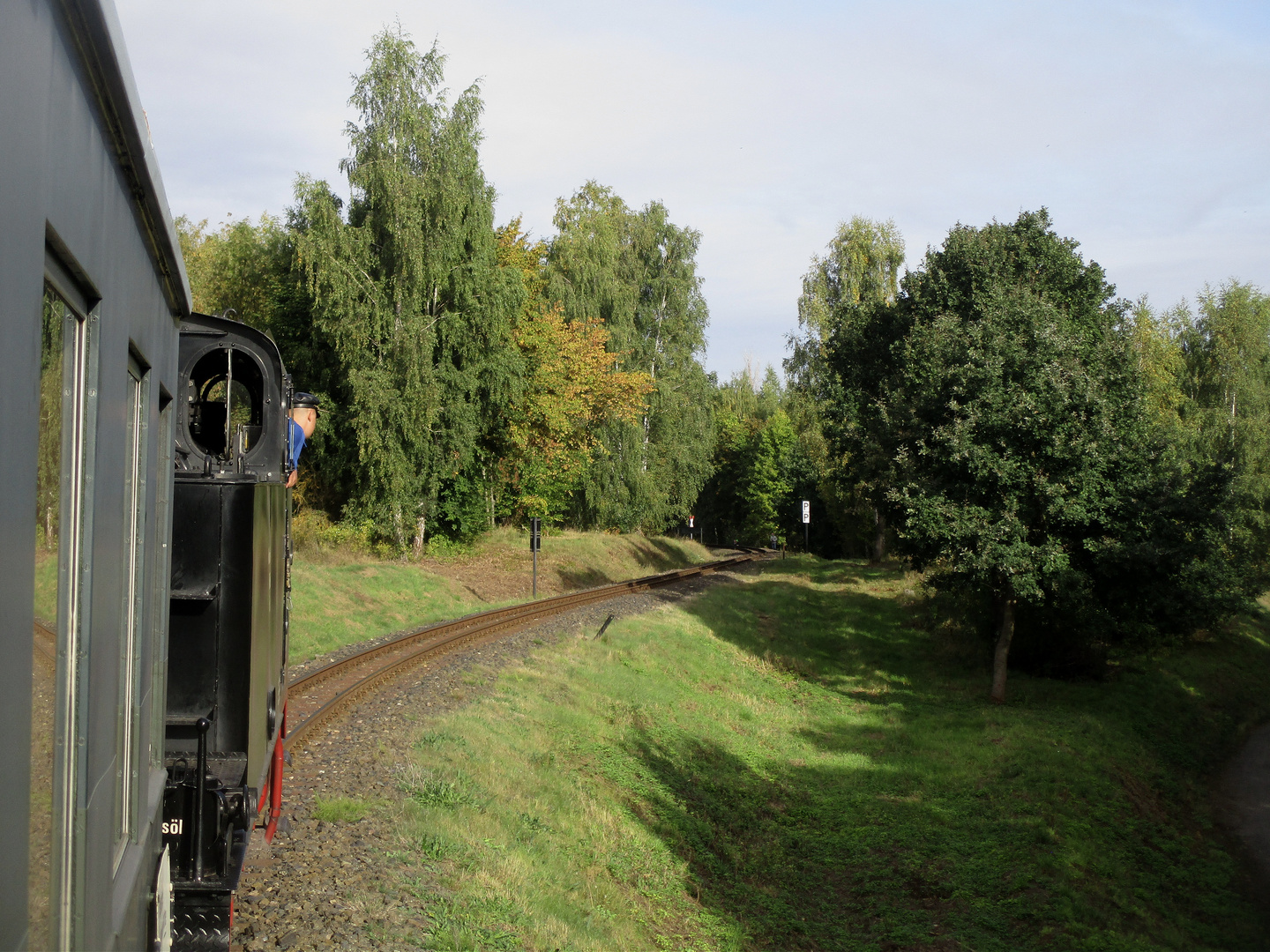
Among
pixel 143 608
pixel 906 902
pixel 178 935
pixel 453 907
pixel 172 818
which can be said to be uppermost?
pixel 143 608

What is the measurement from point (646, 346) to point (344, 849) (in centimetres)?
3723

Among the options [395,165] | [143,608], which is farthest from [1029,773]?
[395,165]

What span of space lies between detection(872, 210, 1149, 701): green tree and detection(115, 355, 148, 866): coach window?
53.4 ft

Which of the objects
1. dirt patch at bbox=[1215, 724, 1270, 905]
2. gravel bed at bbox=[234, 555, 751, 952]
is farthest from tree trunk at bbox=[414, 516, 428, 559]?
dirt patch at bbox=[1215, 724, 1270, 905]

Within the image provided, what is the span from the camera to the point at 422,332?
86.4 feet

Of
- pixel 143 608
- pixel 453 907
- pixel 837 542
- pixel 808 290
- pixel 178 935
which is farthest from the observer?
pixel 837 542

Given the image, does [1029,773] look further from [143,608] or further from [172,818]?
[143,608]

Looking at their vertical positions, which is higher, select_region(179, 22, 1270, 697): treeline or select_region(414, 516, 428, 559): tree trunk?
select_region(179, 22, 1270, 697): treeline

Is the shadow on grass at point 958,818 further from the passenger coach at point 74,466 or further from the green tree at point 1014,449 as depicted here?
the passenger coach at point 74,466

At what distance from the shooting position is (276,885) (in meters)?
6.11

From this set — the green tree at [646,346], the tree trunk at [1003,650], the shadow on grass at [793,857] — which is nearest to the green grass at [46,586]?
the shadow on grass at [793,857]

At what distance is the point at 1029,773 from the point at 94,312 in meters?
15.1

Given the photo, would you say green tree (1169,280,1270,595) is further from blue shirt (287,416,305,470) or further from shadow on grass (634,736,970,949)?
blue shirt (287,416,305,470)

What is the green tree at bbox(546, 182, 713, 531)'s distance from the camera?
1553 inches
